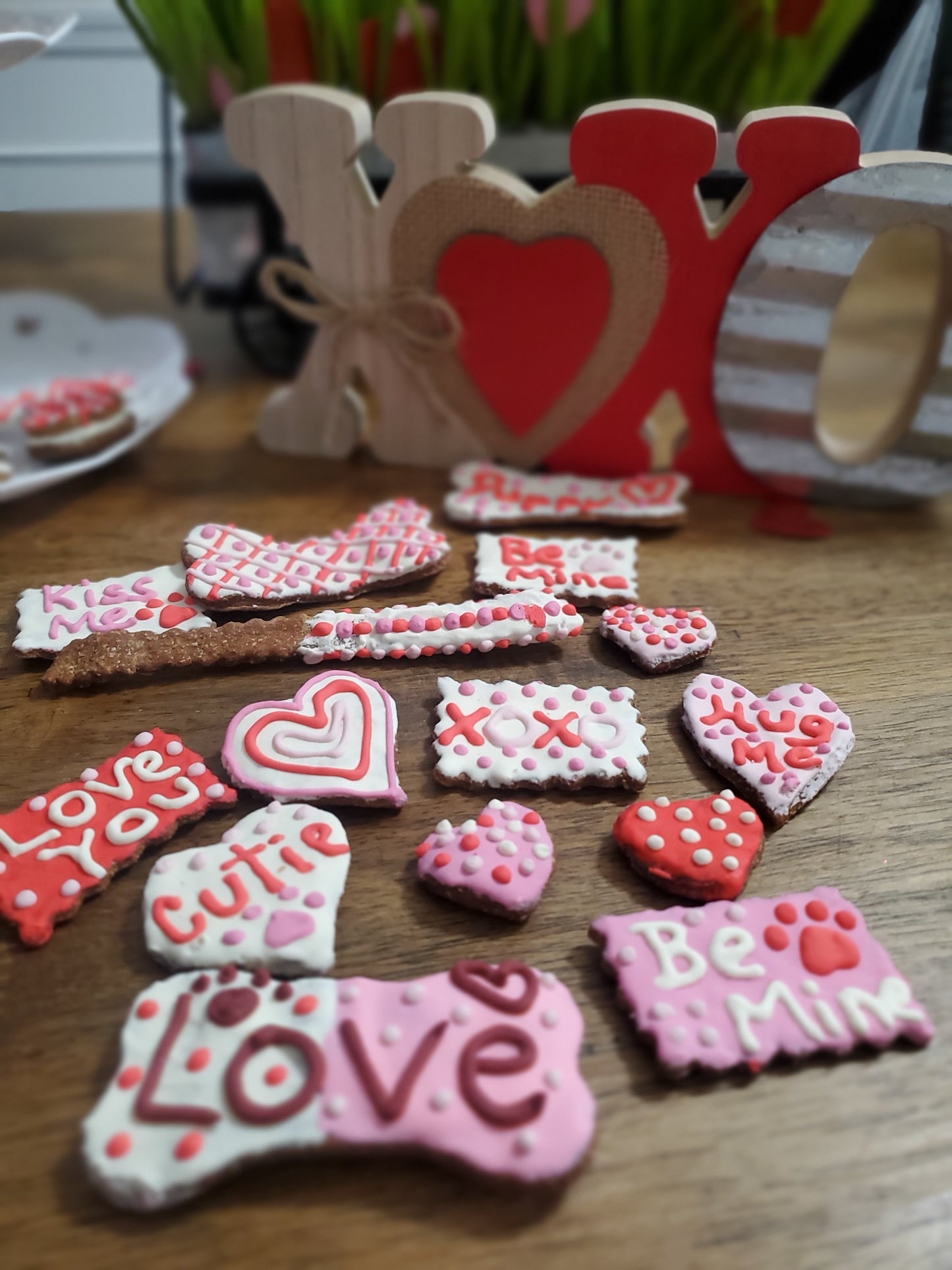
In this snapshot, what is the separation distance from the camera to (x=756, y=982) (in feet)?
2.24

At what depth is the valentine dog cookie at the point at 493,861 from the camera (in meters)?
0.73

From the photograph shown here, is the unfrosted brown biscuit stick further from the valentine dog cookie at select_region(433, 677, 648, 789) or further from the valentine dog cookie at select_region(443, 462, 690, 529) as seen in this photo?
the valentine dog cookie at select_region(443, 462, 690, 529)

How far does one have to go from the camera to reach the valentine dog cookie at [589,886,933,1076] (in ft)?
2.13

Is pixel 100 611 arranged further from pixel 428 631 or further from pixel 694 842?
pixel 694 842

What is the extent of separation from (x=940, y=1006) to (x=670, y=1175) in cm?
25

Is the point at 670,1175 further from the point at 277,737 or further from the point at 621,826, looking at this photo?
the point at 277,737

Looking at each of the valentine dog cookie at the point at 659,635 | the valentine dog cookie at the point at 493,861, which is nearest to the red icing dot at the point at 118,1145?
the valentine dog cookie at the point at 493,861

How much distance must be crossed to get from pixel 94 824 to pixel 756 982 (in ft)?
1.77

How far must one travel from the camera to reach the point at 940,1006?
2.26 ft

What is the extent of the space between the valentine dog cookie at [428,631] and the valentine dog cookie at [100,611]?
0.13 meters

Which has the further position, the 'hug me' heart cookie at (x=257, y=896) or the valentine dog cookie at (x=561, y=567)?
the valentine dog cookie at (x=561, y=567)

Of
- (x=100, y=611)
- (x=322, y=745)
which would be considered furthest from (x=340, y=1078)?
(x=100, y=611)

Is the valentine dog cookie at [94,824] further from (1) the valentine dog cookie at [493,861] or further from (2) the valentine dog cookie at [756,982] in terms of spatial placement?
(2) the valentine dog cookie at [756,982]

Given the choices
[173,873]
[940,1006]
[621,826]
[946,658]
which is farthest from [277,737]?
[946,658]
